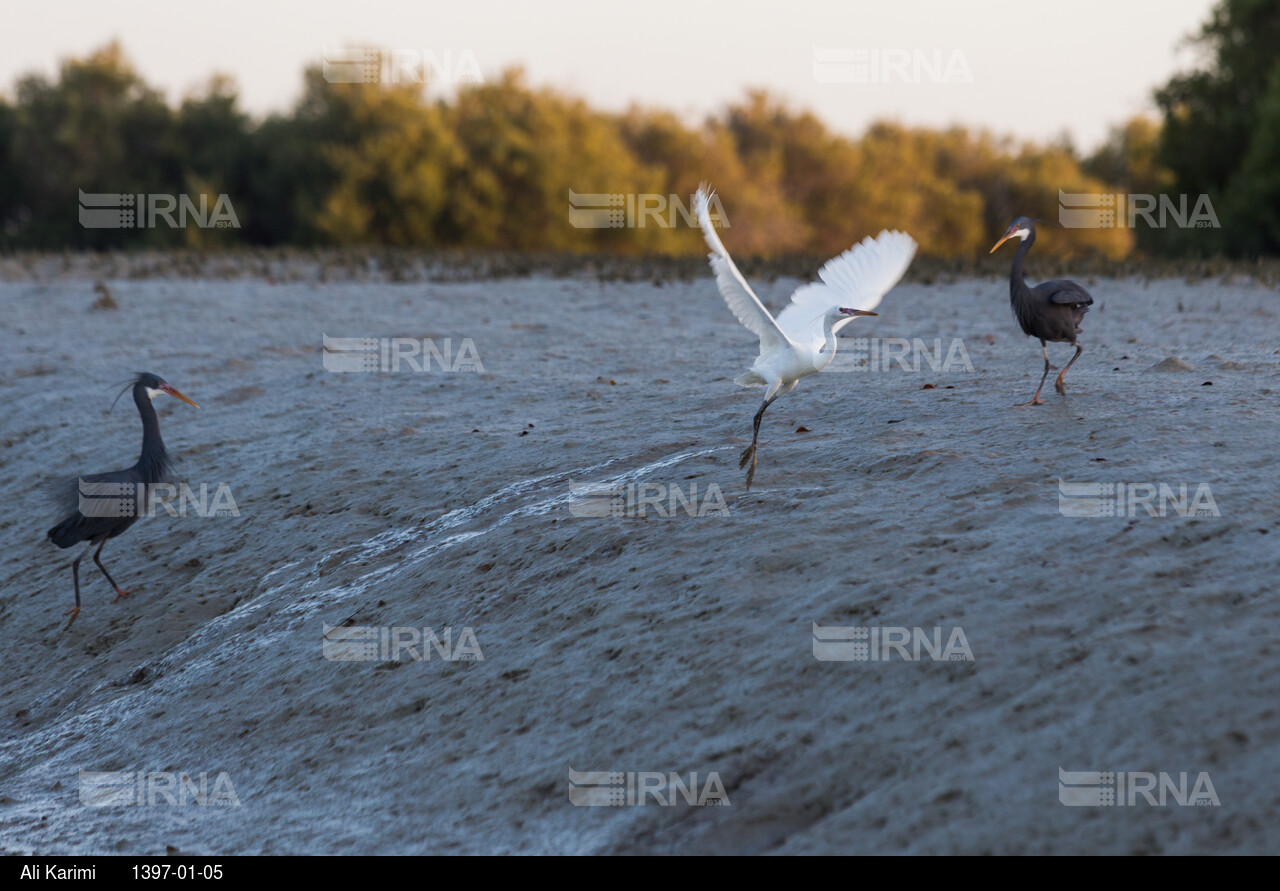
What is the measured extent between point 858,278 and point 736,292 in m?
1.35

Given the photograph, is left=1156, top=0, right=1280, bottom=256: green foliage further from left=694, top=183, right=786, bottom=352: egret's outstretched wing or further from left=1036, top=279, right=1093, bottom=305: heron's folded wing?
left=694, top=183, right=786, bottom=352: egret's outstretched wing

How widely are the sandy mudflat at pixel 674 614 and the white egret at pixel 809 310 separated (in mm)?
641

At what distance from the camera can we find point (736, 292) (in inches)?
252

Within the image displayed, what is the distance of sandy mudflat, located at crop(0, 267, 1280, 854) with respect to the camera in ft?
14.7

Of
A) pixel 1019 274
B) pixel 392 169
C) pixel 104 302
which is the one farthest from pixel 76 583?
pixel 392 169

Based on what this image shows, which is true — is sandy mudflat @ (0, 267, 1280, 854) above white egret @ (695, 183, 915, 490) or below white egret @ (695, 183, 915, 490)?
below

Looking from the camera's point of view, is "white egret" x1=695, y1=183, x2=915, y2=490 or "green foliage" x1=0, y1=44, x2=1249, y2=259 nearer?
"white egret" x1=695, y1=183, x2=915, y2=490

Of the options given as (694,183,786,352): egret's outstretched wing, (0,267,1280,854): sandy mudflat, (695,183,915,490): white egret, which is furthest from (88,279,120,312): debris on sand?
(694,183,786,352): egret's outstretched wing

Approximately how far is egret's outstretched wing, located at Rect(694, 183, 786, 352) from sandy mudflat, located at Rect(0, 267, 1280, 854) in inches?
35.4

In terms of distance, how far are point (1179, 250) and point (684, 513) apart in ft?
→ 79.6

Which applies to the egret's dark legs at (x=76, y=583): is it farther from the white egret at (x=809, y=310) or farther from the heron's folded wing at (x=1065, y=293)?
the heron's folded wing at (x=1065, y=293)

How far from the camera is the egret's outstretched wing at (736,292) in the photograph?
574 cm

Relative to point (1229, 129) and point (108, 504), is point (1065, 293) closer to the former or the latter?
point (108, 504)

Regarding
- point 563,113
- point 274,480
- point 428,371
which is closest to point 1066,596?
point 274,480
